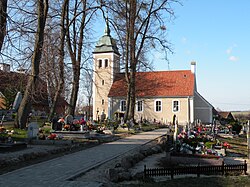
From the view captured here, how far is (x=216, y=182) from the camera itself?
325 inches

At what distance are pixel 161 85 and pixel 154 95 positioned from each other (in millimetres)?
2134

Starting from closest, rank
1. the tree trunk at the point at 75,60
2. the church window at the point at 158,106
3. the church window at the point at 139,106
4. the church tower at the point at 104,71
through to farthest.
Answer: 1. the tree trunk at the point at 75,60
2. the church window at the point at 158,106
3. the church window at the point at 139,106
4. the church tower at the point at 104,71

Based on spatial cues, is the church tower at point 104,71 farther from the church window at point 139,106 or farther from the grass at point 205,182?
the grass at point 205,182

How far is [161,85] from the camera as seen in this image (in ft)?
153

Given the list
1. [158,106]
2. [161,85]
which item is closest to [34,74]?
[158,106]

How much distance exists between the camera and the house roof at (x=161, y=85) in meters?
44.5

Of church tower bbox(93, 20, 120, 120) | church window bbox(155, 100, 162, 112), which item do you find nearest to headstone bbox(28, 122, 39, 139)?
church window bbox(155, 100, 162, 112)

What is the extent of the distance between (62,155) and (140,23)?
21650mm

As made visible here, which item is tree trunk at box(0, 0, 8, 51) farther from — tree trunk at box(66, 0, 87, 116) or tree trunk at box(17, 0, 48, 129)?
tree trunk at box(66, 0, 87, 116)

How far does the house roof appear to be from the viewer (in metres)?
44.5

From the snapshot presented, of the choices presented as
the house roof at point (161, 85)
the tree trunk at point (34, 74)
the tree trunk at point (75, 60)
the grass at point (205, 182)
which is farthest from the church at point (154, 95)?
the grass at point (205, 182)

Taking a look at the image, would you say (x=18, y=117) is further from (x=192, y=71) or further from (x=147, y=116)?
(x=192, y=71)

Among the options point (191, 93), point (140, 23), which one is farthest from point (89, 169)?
point (191, 93)

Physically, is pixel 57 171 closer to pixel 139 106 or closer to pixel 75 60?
pixel 75 60
